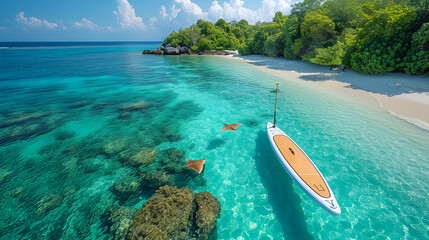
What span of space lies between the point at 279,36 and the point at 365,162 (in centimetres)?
5156

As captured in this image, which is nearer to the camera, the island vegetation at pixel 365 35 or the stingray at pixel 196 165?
the stingray at pixel 196 165

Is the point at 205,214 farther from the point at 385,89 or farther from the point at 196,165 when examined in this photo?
the point at 385,89

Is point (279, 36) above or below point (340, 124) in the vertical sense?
above

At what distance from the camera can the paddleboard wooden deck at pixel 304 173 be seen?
6234 millimetres

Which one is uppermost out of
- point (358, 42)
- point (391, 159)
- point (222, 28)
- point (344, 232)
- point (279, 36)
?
point (222, 28)

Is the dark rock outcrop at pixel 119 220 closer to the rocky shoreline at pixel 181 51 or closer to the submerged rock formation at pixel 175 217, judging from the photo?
the submerged rock formation at pixel 175 217

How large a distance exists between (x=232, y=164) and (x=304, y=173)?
4.01m

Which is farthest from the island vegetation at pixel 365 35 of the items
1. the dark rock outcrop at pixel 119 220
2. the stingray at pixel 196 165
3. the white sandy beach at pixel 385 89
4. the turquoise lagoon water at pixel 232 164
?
the dark rock outcrop at pixel 119 220

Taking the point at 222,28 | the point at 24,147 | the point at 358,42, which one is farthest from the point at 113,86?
the point at 222,28

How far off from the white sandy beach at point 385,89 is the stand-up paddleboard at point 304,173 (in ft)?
42.7

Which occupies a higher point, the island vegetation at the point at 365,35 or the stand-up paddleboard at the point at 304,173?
the island vegetation at the point at 365,35

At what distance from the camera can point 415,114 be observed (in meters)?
15.0

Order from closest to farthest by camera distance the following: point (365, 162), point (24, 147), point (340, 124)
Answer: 1. point (365, 162)
2. point (24, 147)
3. point (340, 124)

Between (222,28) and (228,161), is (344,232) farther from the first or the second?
(222,28)
